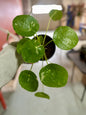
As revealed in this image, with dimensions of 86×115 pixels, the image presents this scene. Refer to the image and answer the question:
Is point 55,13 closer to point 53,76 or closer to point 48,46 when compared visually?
point 48,46

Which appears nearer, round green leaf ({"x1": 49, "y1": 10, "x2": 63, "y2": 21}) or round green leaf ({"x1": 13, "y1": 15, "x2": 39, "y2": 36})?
round green leaf ({"x1": 13, "y1": 15, "x2": 39, "y2": 36})

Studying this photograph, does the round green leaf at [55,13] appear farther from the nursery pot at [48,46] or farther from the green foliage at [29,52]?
the green foliage at [29,52]

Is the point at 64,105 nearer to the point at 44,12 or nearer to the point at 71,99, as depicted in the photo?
the point at 71,99

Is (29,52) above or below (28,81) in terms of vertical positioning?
above

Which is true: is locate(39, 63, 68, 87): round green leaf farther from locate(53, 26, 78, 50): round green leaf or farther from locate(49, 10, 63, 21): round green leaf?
locate(49, 10, 63, 21): round green leaf

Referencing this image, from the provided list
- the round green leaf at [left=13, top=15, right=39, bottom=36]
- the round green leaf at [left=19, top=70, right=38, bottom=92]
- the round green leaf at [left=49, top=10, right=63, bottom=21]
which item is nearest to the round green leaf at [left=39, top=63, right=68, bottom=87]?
the round green leaf at [left=19, top=70, right=38, bottom=92]

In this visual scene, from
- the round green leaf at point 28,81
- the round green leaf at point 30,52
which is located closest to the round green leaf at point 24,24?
the round green leaf at point 30,52

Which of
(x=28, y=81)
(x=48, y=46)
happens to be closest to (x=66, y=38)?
(x=48, y=46)
